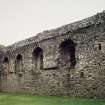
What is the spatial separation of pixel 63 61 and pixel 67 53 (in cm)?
50

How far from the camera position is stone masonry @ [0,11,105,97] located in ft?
35.1

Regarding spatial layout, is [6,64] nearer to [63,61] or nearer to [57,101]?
[63,61]

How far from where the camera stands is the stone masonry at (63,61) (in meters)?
10.7

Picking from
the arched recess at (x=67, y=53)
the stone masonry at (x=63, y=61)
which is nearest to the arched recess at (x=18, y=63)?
the stone masonry at (x=63, y=61)

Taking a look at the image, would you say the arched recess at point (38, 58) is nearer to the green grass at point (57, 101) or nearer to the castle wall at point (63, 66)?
the castle wall at point (63, 66)

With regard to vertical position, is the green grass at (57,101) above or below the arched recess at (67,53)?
below

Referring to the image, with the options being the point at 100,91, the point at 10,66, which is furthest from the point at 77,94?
the point at 10,66

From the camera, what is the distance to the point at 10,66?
17281 millimetres

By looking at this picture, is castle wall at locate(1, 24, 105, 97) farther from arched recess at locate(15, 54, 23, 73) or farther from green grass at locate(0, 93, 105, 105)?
green grass at locate(0, 93, 105, 105)

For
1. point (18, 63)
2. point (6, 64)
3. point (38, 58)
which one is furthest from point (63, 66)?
point (6, 64)

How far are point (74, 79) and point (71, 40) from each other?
2.01 meters

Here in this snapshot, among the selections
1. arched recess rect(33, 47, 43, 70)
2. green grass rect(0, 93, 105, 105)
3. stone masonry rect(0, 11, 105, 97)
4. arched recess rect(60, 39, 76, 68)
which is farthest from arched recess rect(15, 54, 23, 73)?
green grass rect(0, 93, 105, 105)

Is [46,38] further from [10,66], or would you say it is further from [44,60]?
[10,66]

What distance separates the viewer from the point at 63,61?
12.6 m
